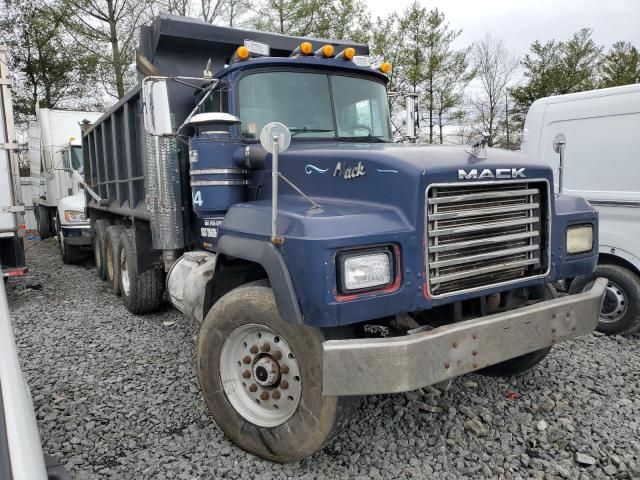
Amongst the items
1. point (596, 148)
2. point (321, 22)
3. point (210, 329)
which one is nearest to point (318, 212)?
point (210, 329)

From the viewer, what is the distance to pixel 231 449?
3.15 m

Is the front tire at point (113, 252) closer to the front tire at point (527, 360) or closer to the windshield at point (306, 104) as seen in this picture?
the windshield at point (306, 104)

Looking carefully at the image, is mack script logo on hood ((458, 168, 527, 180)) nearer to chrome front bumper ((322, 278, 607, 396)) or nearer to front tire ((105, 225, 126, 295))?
Answer: chrome front bumper ((322, 278, 607, 396))

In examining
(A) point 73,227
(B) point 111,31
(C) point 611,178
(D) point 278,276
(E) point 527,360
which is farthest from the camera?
(B) point 111,31

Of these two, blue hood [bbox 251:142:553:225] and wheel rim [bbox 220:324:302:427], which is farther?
wheel rim [bbox 220:324:302:427]

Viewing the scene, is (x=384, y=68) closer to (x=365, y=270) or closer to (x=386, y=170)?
(x=386, y=170)

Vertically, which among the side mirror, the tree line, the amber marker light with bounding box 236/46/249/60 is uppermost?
the tree line

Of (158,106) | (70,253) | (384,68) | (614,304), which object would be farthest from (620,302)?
(70,253)

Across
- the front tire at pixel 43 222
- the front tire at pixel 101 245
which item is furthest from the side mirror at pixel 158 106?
the front tire at pixel 43 222

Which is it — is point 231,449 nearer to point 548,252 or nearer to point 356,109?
point 548,252

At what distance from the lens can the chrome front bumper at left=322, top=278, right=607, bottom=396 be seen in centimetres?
243

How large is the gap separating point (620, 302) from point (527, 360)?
6.39 ft

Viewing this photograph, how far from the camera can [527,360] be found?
395cm

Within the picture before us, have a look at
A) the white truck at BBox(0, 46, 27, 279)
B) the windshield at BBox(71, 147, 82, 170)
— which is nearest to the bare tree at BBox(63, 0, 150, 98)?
the windshield at BBox(71, 147, 82, 170)
